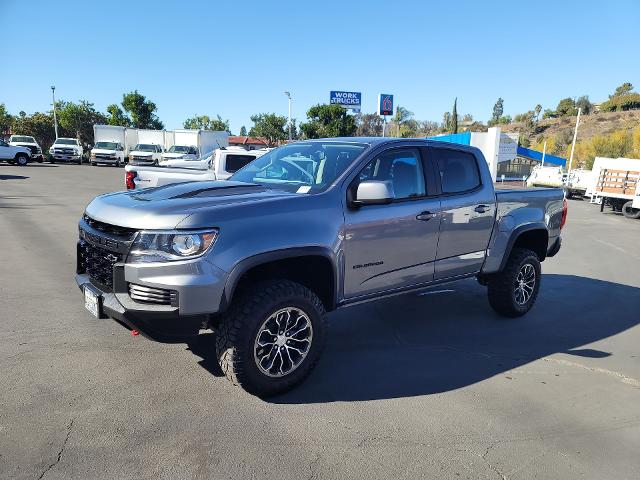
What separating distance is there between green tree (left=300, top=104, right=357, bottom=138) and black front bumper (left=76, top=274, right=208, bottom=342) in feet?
133

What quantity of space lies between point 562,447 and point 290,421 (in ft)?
5.72

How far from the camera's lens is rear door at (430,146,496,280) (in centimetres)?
462

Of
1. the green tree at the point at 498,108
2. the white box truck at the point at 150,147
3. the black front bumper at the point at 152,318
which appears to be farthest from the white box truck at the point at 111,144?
the green tree at the point at 498,108

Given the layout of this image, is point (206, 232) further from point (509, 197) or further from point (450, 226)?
point (509, 197)

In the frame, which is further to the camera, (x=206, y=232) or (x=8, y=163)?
(x=8, y=163)

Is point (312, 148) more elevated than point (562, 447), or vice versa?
point (312, 148)

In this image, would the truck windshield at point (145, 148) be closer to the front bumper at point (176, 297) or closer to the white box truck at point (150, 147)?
the white box truck at point (150, 147)

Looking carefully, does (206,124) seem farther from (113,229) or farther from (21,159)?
(113,229)

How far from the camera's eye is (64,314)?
16.8 feet

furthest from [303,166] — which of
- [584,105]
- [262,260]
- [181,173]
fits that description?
[584,105]

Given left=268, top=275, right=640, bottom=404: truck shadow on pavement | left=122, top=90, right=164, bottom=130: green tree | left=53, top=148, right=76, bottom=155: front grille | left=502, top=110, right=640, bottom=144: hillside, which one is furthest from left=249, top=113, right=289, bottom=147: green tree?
left=268, top=275, right=640, bottom=404: truck shadow on pavement

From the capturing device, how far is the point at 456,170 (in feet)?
16.1

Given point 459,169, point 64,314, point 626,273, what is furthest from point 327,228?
point 626,273

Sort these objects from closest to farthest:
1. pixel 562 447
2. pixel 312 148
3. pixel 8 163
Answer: pixel 562 447 → pixel 312 148 → pixel 8 163
